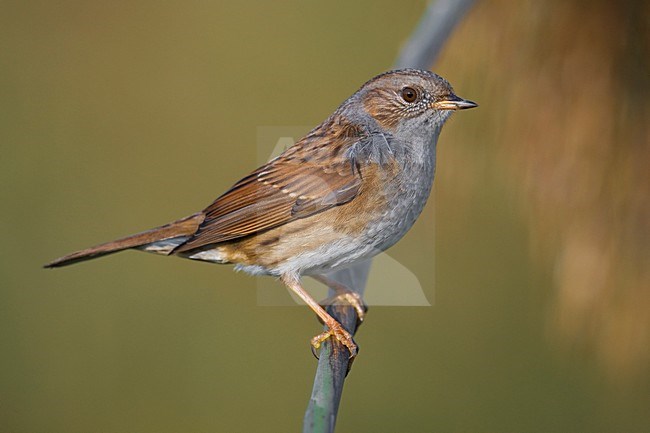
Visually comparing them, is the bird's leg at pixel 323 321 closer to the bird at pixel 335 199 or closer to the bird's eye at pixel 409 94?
the bird at pixel 335 199

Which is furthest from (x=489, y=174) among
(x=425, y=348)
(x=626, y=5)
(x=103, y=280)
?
(x=103, y=280)

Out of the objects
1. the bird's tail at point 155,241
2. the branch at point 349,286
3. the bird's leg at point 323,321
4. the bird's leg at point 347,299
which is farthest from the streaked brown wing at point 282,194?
the bird's leg at point 347,299

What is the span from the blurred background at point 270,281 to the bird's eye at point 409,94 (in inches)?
6.2

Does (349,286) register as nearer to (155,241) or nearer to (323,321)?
(323,321)

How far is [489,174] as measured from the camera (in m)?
3.62

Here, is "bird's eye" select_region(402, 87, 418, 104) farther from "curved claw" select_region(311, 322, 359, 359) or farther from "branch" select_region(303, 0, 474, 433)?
"curved claw" select_region(311, 322, 359, 359)

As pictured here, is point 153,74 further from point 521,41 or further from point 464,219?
point 521,41

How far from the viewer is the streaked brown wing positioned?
12.8 feet

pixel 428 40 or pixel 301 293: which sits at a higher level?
pixel 428 40

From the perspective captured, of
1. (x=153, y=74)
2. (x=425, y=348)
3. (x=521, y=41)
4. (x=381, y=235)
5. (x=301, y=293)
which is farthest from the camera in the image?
(x=153, y=74)

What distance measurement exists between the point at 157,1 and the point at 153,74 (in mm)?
556

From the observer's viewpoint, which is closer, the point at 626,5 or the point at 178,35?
the point at 626,5

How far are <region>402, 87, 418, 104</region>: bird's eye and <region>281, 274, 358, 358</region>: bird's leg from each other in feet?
2.96

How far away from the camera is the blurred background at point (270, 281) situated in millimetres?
3398
